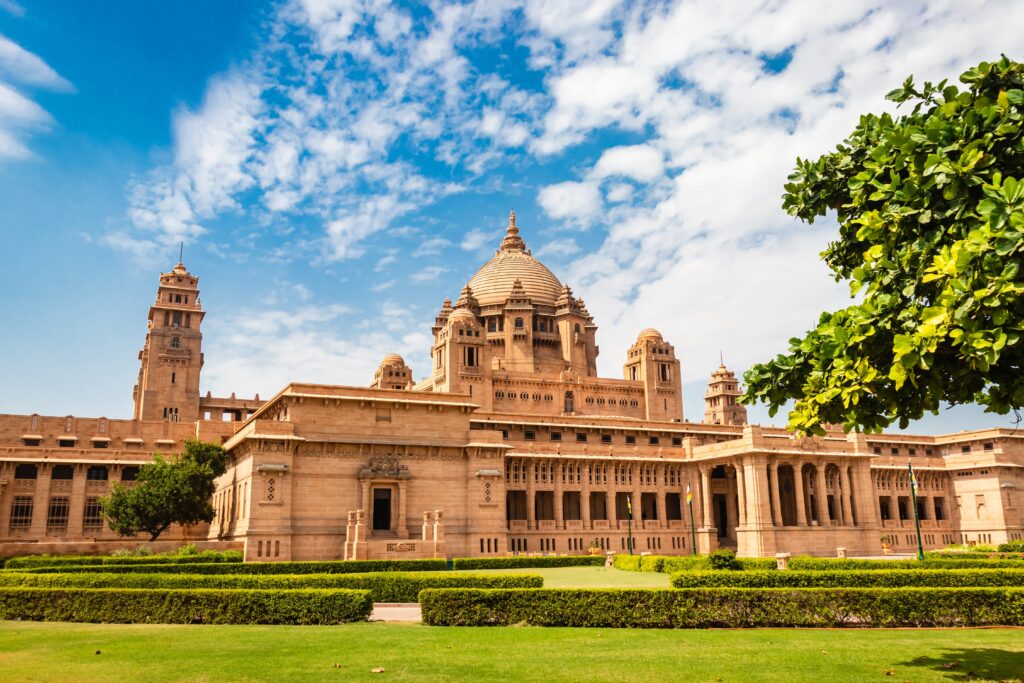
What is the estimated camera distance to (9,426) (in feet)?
204

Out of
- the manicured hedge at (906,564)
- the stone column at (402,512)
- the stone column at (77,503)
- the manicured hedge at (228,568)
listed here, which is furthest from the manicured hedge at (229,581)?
the stone column at (77,503)

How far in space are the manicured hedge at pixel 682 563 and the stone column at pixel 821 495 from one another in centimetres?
2450

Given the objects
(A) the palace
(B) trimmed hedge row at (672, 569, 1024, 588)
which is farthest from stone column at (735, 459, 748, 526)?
(B) trimmed hedge row at (672, 569, 1024, 588)

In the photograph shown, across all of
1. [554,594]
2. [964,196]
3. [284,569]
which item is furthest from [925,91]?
[284,569]

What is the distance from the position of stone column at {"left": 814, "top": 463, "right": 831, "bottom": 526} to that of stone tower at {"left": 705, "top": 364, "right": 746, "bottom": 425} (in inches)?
2333

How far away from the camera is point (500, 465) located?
5641 cm

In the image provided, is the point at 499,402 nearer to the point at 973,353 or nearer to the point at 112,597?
the point at 112,597

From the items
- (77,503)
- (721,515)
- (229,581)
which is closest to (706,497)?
(721,515)

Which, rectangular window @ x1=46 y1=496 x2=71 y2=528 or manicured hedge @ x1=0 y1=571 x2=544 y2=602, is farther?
rectangular window @ x1=46 y1=496 x2=71 y2=528

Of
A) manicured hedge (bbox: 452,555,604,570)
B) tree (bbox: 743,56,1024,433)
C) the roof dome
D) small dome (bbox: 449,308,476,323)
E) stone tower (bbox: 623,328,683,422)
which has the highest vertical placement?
the roof dome

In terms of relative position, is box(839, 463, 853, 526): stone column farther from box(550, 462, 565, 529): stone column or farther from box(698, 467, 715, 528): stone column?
box(550, 462, 565, 529): stone column

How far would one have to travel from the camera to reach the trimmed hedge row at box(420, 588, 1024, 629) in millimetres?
20312

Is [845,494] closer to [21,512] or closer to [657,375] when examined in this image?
[657,375]

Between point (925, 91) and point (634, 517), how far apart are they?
5695cm
